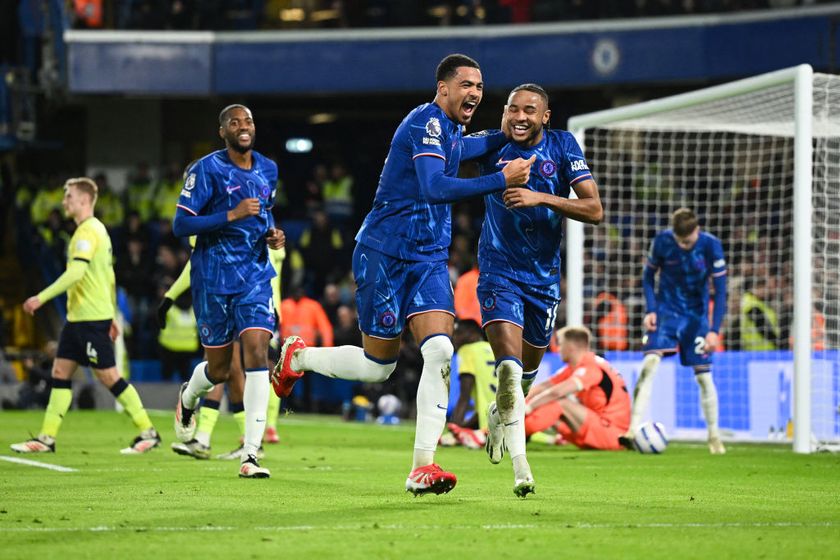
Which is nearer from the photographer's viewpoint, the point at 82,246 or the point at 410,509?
the point at 410,509

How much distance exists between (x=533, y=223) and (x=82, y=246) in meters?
4.96

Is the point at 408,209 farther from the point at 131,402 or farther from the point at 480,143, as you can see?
the point at 131,402

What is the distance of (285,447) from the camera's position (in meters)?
13.0

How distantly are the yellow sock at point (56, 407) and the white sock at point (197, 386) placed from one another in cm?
170

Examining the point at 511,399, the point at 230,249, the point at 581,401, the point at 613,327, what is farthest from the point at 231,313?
the point at 613,327

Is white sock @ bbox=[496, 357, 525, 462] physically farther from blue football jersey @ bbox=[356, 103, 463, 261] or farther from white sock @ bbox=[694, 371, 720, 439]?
white sock @ bbox=[694, 371, 720, 439]

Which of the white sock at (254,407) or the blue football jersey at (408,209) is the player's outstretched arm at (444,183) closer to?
the blue football jersey at (408,209)

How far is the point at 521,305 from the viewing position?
7.92 metres

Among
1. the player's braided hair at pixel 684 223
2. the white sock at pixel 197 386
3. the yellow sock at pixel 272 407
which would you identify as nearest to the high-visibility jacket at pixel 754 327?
the player's braided hair at pixel 684 223

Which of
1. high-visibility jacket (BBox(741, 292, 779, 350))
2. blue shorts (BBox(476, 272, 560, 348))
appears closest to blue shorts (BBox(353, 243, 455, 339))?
blue shorts (BBox(476, 272, 560, 348))

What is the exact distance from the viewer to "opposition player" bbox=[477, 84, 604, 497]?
25.6 ft

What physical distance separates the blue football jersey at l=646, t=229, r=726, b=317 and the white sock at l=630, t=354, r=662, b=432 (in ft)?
1.60

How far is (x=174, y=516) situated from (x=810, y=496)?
3.61 meters

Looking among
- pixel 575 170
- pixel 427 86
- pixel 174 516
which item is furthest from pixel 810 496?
pixel 427 86
